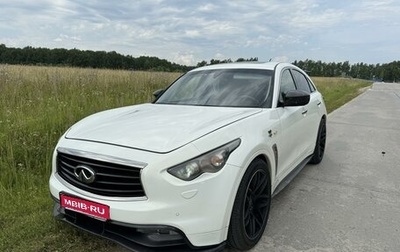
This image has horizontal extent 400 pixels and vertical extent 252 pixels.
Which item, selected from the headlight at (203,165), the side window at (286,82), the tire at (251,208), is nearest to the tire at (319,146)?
the side window at (286,82)

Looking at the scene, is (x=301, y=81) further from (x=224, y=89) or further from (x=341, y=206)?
(x=341, y=206)

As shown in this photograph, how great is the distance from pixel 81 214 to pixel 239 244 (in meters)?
1.23

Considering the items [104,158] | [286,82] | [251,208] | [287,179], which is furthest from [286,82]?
[104,158]

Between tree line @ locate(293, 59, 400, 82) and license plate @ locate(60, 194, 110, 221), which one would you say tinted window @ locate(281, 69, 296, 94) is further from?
tree line @ locate(293, 59, 400, 82)

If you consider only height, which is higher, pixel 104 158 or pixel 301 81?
pixel 301 81

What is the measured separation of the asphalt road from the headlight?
39.2 inches

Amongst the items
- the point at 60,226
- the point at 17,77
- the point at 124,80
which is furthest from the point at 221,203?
the point at 124,80

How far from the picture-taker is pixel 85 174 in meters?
2.52

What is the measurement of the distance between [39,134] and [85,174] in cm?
309

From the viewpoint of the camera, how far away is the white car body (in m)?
2.29

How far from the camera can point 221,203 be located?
2404 millimetres

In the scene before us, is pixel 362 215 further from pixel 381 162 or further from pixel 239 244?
pixel 381 162

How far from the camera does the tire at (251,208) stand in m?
2.62

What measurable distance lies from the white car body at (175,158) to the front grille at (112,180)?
0.03 metres
